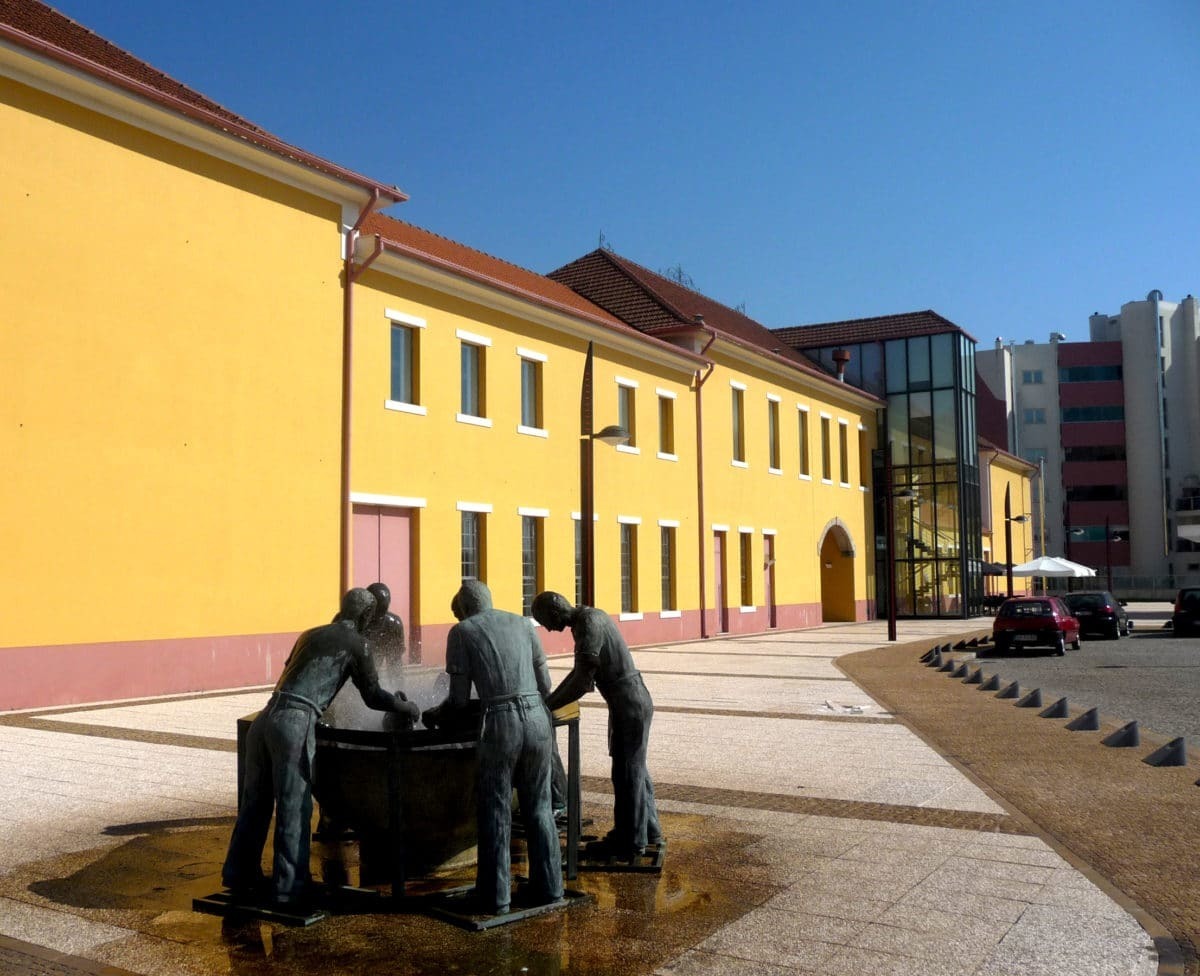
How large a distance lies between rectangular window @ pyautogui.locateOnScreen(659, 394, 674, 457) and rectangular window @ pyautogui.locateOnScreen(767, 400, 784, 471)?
6.11 m

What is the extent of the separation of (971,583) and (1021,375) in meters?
49.0

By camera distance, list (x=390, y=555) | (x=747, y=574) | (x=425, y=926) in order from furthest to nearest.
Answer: (x=747, y=574), (x=390, y=555), (x=425, y=926)

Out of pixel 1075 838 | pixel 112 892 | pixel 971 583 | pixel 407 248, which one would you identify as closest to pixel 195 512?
pixel 407 248

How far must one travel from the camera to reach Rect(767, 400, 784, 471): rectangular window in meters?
34.8

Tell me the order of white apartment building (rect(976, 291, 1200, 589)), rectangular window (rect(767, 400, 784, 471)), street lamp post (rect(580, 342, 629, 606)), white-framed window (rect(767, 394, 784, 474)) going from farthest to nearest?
white apartment building (rect(976, 291, 1200, 589)) → rectangular window (rect(767, 400, 784, 471)) → white-framed window (rect(767, 394, 784, 474)) → street lamp post (rect(580, 342, 629, 606))

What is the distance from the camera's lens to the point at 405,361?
2100 cm

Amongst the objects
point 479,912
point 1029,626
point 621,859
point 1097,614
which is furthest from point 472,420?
point 1097,614

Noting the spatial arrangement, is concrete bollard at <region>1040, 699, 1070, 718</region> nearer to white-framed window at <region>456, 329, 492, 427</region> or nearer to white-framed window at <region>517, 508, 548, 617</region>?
white-framed window at <region>517, 508, 548, 617</region>

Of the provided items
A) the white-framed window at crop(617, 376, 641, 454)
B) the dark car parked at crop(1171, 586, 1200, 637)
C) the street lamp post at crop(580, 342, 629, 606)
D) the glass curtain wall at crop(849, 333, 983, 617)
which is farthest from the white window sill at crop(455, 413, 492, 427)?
the glass curtain wall at crop(849, 333, 983, 617)

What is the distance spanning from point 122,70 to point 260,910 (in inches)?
598

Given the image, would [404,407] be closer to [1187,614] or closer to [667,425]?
[667,425]

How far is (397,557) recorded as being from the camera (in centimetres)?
2028

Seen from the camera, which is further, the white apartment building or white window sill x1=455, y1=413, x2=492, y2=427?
the white apartment building

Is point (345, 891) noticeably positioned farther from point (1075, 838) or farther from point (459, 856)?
point (1075, 838)
